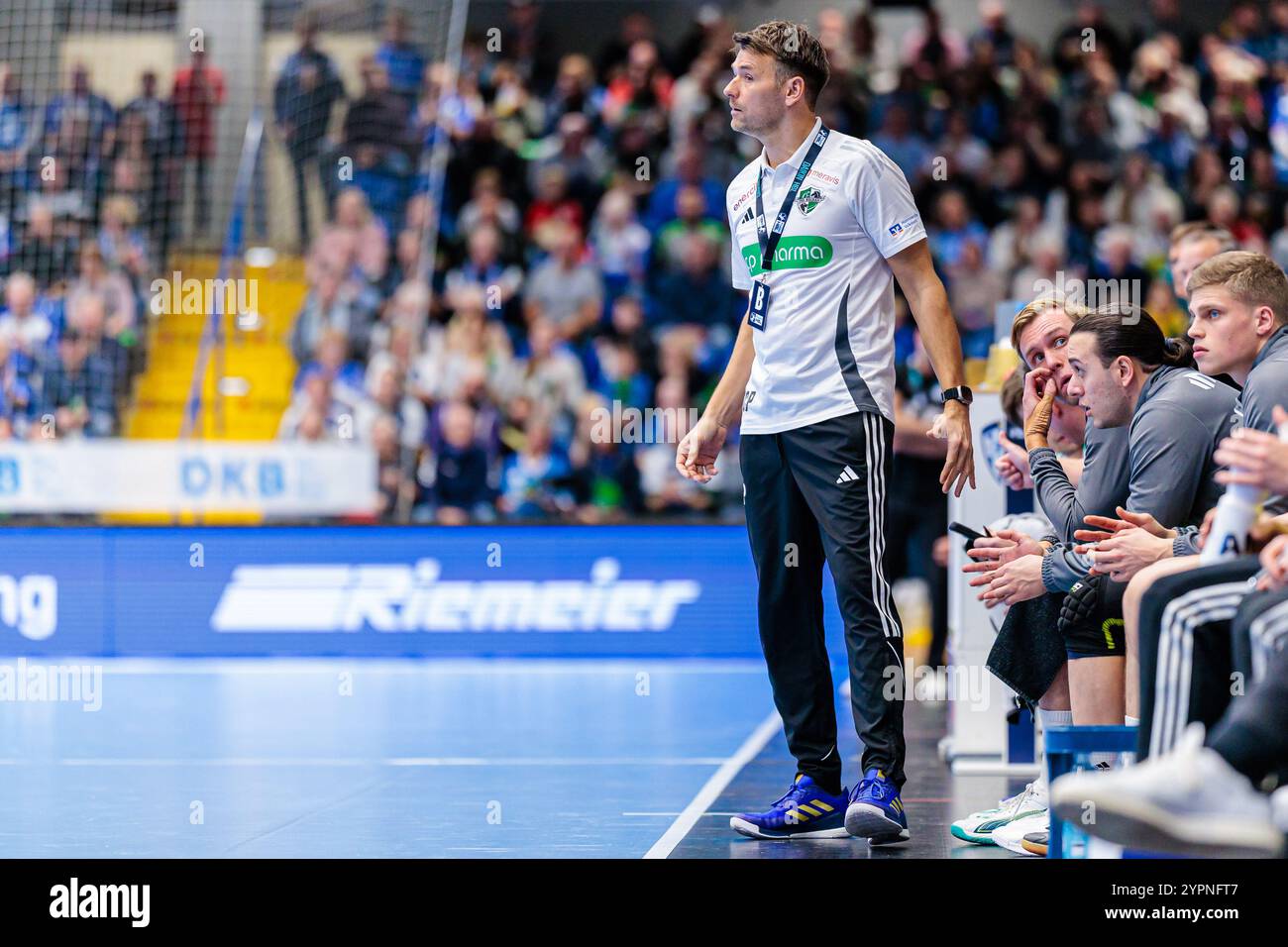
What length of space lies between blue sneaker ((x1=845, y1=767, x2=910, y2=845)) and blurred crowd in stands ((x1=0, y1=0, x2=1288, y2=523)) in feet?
23.7

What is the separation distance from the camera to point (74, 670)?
1094cm

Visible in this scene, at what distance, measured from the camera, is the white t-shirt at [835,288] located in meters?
4.92

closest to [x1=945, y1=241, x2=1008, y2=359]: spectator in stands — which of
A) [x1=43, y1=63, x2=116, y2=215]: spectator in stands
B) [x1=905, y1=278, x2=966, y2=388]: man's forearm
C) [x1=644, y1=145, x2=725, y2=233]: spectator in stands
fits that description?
[x1=644, y1=145, x2=725, y2=233]: spectator in stands

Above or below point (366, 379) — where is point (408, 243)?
above

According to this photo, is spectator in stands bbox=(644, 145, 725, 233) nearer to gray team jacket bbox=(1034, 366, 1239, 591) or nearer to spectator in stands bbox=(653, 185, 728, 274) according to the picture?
spectator in stands bbox=(653, 185, 728, 274)

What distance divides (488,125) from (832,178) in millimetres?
11070

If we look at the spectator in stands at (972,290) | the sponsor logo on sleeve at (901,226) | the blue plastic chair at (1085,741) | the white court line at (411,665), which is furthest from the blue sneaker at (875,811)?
the spectator in stands at (972,290)

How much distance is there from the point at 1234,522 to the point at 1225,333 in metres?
0.82

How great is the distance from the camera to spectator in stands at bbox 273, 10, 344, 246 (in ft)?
47.1

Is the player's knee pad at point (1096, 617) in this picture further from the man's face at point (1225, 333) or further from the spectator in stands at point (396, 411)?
the spectator in stands at point (396, 411)

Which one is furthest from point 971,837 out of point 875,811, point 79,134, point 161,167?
point 79,134
